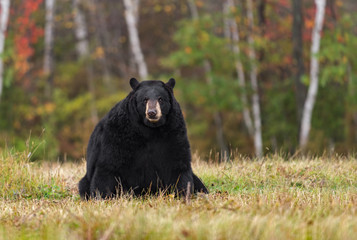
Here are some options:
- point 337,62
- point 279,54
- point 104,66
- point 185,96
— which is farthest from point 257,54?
point 104,66

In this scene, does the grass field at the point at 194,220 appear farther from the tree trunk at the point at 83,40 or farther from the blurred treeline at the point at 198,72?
the tree trunk at the point at 83,40

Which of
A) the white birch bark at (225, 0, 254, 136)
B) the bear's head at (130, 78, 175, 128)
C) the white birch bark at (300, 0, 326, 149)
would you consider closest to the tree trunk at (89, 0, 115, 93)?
the white birch bark at (225, 0, 254, 136)

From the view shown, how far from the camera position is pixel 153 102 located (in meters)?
5.31

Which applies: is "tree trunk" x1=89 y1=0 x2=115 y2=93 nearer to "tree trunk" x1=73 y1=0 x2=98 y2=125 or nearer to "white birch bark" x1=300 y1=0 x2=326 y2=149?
"tree trunk" x1=73 y1=0 x2=98 y2=125

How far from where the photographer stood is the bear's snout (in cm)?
519

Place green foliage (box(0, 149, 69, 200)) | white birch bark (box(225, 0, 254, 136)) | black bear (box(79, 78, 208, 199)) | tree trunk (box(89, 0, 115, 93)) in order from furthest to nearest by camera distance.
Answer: tree trunk (box(89, 0, 115, 93)) < white birch bark (box(225, 0, 254, 136)) < green foliage (box(0, 149, 69, 200)) < black bear (box(79, 78, 208, 199))

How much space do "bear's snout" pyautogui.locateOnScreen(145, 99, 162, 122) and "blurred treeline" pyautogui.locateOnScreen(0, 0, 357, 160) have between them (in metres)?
11.0

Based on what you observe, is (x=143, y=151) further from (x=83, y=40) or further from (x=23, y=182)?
(x=83, y=40)

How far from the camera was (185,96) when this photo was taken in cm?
2128

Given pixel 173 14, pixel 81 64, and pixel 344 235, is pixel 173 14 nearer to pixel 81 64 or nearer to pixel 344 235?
pixel 81 64

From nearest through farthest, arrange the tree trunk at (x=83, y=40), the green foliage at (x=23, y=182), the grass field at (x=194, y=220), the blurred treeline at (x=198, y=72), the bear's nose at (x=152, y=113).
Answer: the grass field at (x=194, y=220), the bear's nose at (x=152, y=113), the green foliage at (x=23, y=182), the blurred treeline at (x=198, y=72), the tree trunk at (x=83, y=40)

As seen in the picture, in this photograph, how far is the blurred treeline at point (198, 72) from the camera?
18250 millimetres

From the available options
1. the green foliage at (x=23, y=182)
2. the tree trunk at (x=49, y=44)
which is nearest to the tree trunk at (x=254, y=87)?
the tree trunk at (x=49, y=44)

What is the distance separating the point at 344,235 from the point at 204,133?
20223 millimetres
